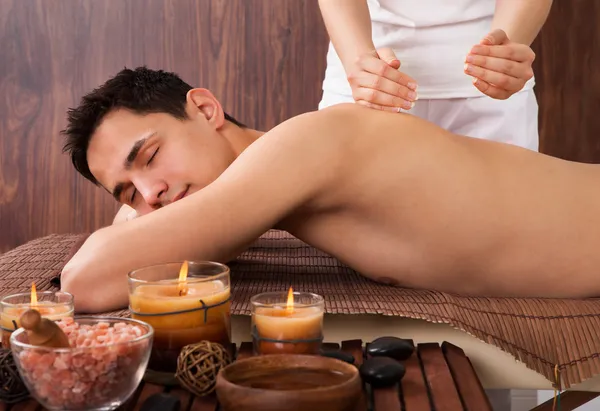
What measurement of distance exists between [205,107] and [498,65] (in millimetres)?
663

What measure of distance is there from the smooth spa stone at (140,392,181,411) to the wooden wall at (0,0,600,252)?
7.42 feet

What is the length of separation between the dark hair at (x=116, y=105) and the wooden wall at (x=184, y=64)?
1275 millimetres

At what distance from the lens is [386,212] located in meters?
1.34

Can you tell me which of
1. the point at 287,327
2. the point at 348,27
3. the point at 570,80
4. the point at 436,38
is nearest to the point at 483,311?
the point at 287,327

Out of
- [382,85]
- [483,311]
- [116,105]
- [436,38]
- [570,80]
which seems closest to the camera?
[483,311]

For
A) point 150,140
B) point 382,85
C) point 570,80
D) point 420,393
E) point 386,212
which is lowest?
point 420,393

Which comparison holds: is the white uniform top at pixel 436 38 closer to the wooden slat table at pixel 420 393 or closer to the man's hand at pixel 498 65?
the man's hand at pixel 498 65

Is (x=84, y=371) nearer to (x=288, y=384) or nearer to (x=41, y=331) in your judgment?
(x=41, y=331)

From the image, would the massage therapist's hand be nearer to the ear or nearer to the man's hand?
the man's hand

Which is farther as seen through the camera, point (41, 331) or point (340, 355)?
point (340, 355)

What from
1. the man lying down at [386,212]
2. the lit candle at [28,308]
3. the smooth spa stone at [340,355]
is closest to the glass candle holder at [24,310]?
the lit candle at [28,308]

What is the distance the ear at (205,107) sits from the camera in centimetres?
168

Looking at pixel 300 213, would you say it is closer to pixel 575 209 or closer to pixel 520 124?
pixel 575 209

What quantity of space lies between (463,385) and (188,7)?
2.39 metres
